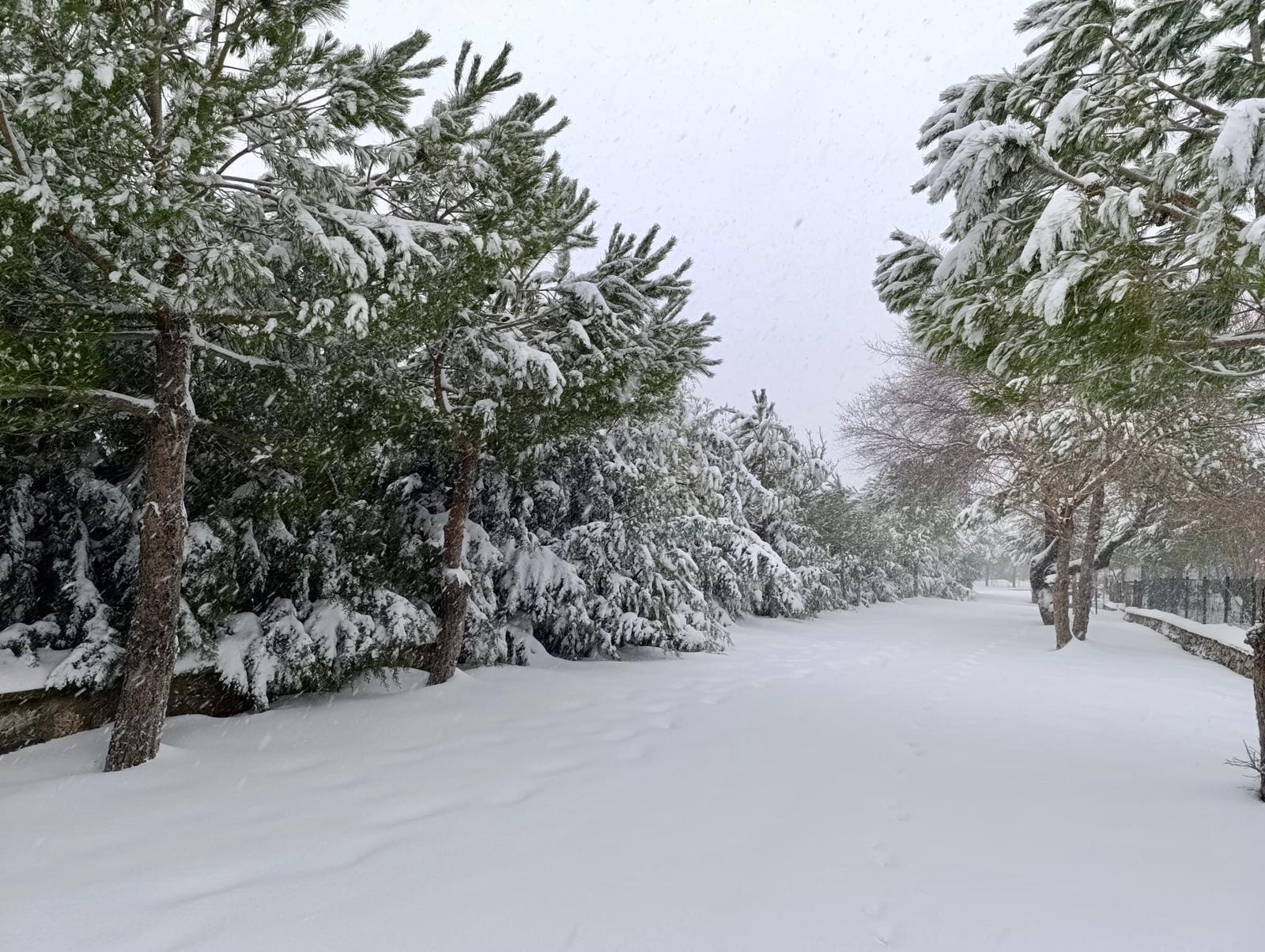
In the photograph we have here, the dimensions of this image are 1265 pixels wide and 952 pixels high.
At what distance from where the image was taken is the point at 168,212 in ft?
11.3

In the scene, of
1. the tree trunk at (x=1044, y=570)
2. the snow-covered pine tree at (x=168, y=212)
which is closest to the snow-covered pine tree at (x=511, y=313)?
the snow-covered pine tree at (x=168, y=212)

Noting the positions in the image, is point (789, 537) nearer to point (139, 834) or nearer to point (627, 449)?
point (627, 449)

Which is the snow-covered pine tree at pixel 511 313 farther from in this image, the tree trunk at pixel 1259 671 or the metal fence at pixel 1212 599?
Result: the metal fence at pixel 1212 599

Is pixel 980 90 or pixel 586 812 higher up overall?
pixel 980 90

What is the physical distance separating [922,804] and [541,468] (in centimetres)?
609

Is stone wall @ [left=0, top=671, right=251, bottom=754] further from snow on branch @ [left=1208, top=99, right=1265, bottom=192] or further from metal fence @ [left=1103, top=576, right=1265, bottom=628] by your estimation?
metal fence @ [left=1103, top=576, right=1265, bottom=628]

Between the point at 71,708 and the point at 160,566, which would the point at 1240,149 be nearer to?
the point at 160,566

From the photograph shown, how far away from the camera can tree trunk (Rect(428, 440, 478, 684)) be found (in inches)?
270

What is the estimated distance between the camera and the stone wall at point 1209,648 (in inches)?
420

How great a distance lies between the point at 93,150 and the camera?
3453 mm

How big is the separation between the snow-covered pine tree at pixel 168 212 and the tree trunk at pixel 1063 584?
43.4 ft

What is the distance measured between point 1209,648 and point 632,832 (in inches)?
Answer: 573

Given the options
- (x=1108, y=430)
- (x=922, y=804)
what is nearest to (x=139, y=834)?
(x=922, y=804)

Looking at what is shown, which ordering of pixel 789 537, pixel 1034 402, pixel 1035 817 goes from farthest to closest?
pixel 789 537, pixel 1034 402, pixel 1035 817
